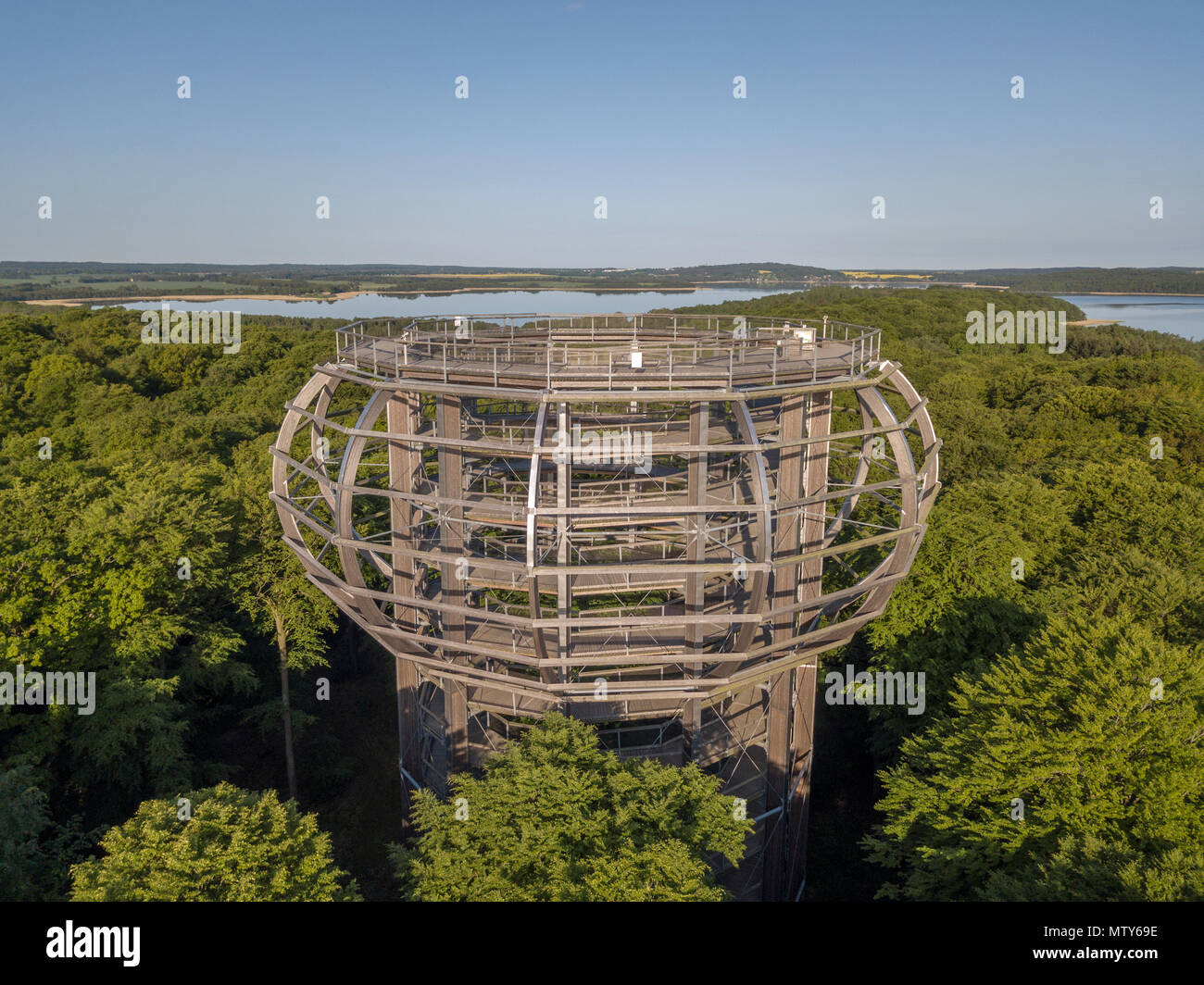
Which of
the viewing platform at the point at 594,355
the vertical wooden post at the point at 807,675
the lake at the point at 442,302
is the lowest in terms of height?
the vertical wooden post at the point at 807,675

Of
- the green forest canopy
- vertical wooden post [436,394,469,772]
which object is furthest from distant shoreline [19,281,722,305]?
vertical wooden post [436,394,469,772]

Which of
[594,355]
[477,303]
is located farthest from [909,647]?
[477,303]

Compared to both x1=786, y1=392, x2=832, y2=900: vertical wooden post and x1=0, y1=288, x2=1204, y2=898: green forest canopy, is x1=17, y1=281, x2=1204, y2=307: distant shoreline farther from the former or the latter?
x1=786, y1=392, x2=832, y2=900: vertical wooden post

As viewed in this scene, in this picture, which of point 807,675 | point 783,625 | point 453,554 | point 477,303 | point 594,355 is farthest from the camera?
point 477,303

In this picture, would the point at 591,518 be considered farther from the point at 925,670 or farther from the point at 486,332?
the point at 925,670

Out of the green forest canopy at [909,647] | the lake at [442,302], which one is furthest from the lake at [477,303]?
the green forest canopy at [909,647]

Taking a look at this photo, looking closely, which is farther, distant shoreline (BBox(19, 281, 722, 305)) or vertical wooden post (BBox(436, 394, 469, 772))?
distant shoreline (BBox(19, 281, 722, 305))

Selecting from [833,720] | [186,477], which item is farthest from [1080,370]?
[186,477]

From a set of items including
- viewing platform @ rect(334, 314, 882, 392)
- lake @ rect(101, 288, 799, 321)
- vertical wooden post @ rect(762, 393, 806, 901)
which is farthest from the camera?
lake @ rect(101, 288, 799, 321)

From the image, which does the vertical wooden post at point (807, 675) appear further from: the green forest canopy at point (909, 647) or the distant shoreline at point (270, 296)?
the distant shoreline at point (270, 296)

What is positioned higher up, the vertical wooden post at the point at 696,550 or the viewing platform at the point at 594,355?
the viewing platform at the point at 594,355

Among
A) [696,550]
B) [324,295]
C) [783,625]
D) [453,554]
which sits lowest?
[783,625]

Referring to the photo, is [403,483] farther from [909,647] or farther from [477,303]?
[477,303]
